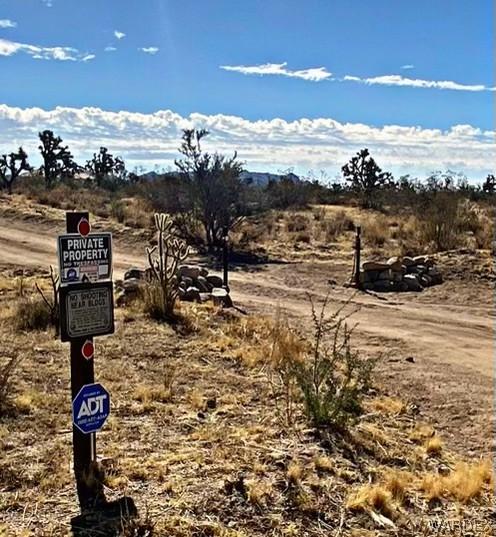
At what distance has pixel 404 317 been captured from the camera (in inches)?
473

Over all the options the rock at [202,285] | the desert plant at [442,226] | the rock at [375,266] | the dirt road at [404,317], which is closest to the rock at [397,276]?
the rock at [375,266]

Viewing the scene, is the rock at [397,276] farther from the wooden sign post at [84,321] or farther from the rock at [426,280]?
the wooden sign post at [84,321]

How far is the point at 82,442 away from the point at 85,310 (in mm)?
862

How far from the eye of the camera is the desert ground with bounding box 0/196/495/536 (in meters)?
4.07

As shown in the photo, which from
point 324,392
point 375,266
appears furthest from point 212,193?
point 324,392

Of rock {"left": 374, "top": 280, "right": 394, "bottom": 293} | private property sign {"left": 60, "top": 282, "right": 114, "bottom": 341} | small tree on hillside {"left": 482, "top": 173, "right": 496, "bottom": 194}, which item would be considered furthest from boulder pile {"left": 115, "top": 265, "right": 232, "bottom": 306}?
small tree on hillside {"left": 482, "top": 173, "right": 496, "bottom": 194}

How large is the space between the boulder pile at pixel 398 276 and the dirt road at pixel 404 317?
515mm

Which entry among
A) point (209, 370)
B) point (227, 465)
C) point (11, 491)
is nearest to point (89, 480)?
point (11, 491)

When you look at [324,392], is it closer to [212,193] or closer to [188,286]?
[188,286]

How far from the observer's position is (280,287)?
1465 cm

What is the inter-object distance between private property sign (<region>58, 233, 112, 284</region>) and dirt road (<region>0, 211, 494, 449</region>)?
147 inches

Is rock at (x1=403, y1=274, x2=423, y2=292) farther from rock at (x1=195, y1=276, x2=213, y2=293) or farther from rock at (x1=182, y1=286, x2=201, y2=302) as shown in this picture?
rock at (x1=182, y1=286, x2=201, y2=302)

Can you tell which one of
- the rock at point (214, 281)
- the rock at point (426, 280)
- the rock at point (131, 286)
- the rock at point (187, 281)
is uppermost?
the rock at point (131, 286)

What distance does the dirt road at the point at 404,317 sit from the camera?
25.9 feet
